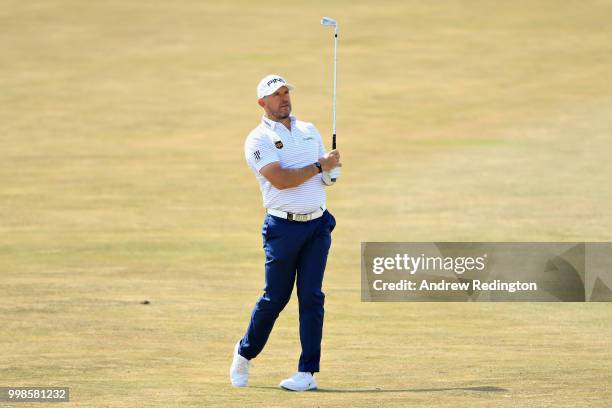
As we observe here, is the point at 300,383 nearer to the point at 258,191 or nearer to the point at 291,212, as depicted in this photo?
the point at 291,212

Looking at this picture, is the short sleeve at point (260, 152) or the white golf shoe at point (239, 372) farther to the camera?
the white golf shoe at point (239, 372)

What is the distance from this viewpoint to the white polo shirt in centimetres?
866

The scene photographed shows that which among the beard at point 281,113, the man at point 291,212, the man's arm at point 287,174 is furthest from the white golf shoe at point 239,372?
the beard at point 281,113

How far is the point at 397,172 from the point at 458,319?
997 cm

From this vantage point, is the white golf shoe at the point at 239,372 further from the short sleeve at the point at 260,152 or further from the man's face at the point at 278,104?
the man's face at the point at 278,104

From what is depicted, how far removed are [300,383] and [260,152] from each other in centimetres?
149

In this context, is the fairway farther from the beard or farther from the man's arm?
the beard

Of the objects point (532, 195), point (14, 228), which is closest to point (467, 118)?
point (532, 195)

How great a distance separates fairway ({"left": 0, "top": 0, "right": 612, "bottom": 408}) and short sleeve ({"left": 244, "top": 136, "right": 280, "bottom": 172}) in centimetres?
146

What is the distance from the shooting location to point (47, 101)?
2748cm

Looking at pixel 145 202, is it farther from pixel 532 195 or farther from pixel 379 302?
pixel 379 302

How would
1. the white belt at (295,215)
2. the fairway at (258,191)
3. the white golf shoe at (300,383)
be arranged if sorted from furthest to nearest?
the fairway at (258,191) → the white belt at (295,215) → the white golf shoe at (300,383)

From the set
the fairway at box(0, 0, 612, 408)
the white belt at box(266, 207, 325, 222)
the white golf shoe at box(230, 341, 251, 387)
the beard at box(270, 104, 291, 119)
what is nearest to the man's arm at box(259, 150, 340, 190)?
the white belt at box(266, 207, 325, 222)

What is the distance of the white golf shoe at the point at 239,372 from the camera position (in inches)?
344
